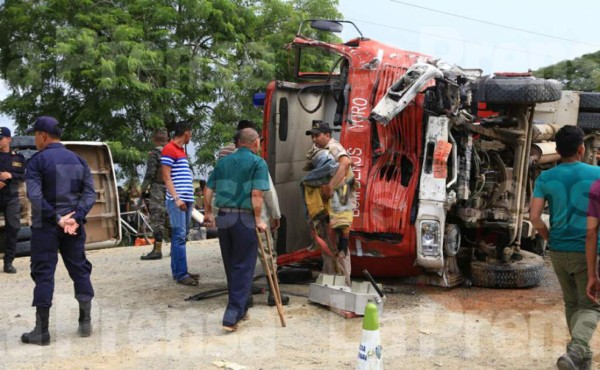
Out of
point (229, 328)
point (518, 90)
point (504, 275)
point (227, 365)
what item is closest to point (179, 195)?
point (229, 328)

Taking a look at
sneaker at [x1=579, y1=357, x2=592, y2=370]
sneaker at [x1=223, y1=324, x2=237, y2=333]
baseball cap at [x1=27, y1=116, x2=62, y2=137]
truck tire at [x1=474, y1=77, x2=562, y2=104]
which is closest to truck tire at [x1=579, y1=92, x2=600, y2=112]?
truck tire at [x1=474, y1=77, x2=562, y2=104]

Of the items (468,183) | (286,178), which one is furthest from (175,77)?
(468,183)

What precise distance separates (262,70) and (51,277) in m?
12.6

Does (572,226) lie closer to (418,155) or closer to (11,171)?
(418,155)

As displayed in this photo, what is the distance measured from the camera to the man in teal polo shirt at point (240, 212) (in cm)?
618

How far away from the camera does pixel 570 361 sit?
15.8 ft

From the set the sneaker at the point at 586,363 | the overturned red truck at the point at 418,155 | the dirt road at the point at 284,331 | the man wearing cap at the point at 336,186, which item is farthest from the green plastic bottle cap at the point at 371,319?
the overturned red truck at the point at 418,155

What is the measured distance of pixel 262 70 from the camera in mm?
17781

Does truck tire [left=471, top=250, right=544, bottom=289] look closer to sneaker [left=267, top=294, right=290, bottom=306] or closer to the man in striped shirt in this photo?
sneaker [left=267, top=294, right=290, bottom=306]

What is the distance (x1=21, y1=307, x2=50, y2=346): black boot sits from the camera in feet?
18.7

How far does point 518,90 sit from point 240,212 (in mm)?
3206

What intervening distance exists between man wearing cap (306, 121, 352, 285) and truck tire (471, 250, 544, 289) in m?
1.68

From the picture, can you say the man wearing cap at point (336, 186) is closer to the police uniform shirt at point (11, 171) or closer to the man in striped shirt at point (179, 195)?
the man in striped shirt at point (179, 195)

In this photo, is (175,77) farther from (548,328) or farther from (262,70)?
(548,328)
